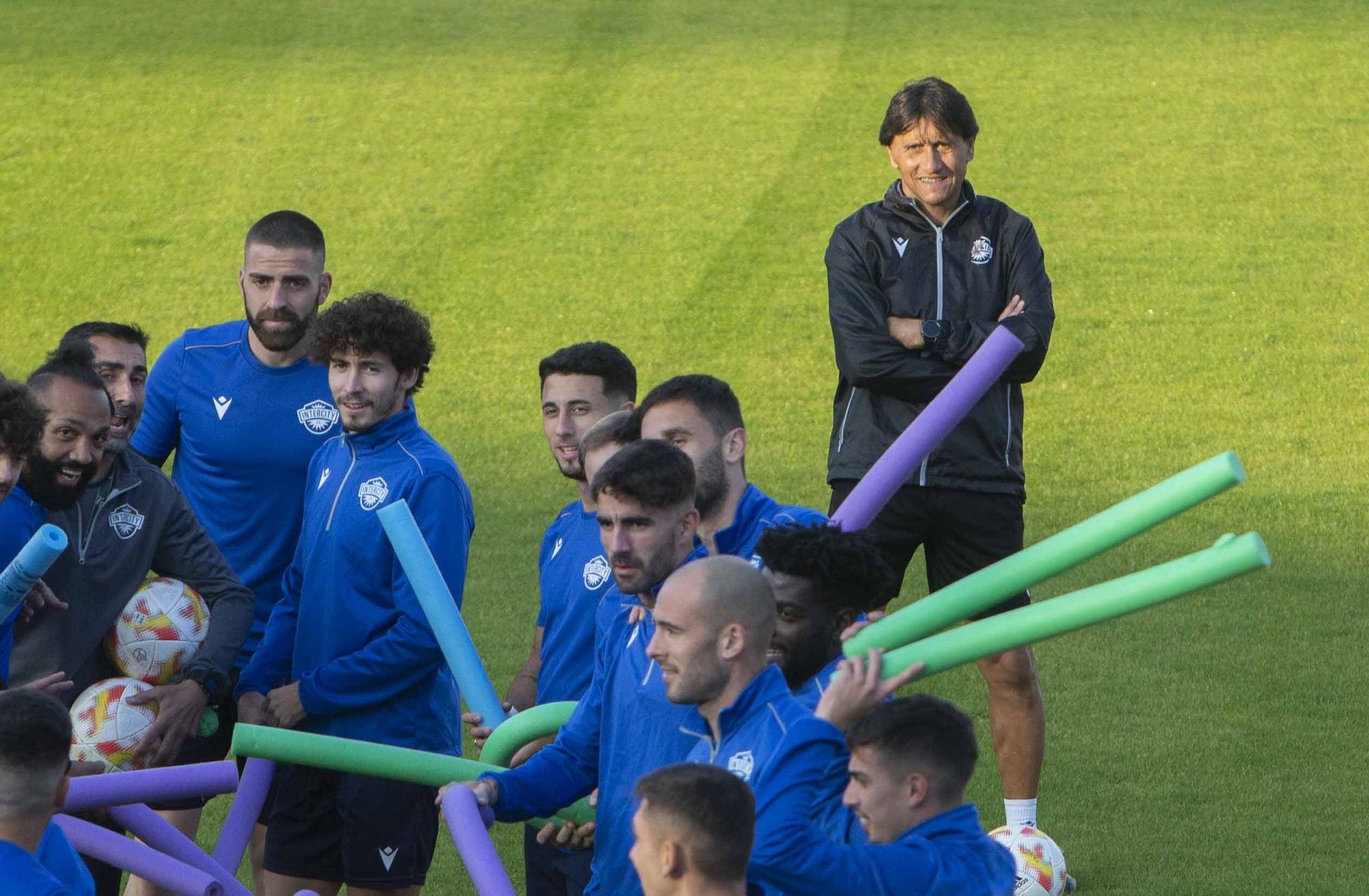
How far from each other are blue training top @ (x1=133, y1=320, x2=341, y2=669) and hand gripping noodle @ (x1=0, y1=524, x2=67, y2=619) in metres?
1.35

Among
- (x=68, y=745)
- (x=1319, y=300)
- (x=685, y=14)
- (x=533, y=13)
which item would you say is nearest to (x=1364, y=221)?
(x=1319, y=300)

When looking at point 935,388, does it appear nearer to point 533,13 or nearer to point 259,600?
point 259,600

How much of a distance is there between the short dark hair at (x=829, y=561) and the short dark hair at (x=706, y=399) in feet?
2.30

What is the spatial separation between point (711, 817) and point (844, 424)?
3503 mm

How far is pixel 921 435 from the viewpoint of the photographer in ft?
14.4

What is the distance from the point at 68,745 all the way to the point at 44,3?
20.2 meters

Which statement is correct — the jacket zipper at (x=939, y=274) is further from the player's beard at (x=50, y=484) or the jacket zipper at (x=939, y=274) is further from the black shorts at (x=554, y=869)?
the player's beard at (x=50, y=484)

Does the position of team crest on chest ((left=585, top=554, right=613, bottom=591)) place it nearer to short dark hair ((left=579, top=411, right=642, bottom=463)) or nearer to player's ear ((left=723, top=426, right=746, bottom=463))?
short dark hair ((left=579, top=411, right=642, bottom=463))

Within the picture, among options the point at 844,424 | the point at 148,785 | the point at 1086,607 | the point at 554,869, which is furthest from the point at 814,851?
the point at 844,424

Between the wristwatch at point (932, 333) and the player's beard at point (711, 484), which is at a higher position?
the wristwatch at point (932, 333)

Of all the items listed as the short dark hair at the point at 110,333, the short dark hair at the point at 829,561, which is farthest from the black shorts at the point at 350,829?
the short dark hair at the point at 829,561

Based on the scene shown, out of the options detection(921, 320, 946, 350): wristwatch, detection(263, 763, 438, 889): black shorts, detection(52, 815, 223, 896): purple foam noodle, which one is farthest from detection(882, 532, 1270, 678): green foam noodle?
detection(921, 320, 946, 350): wristwatch

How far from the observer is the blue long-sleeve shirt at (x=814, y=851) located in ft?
11.6

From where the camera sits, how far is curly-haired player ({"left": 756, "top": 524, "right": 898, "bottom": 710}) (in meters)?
4.08
